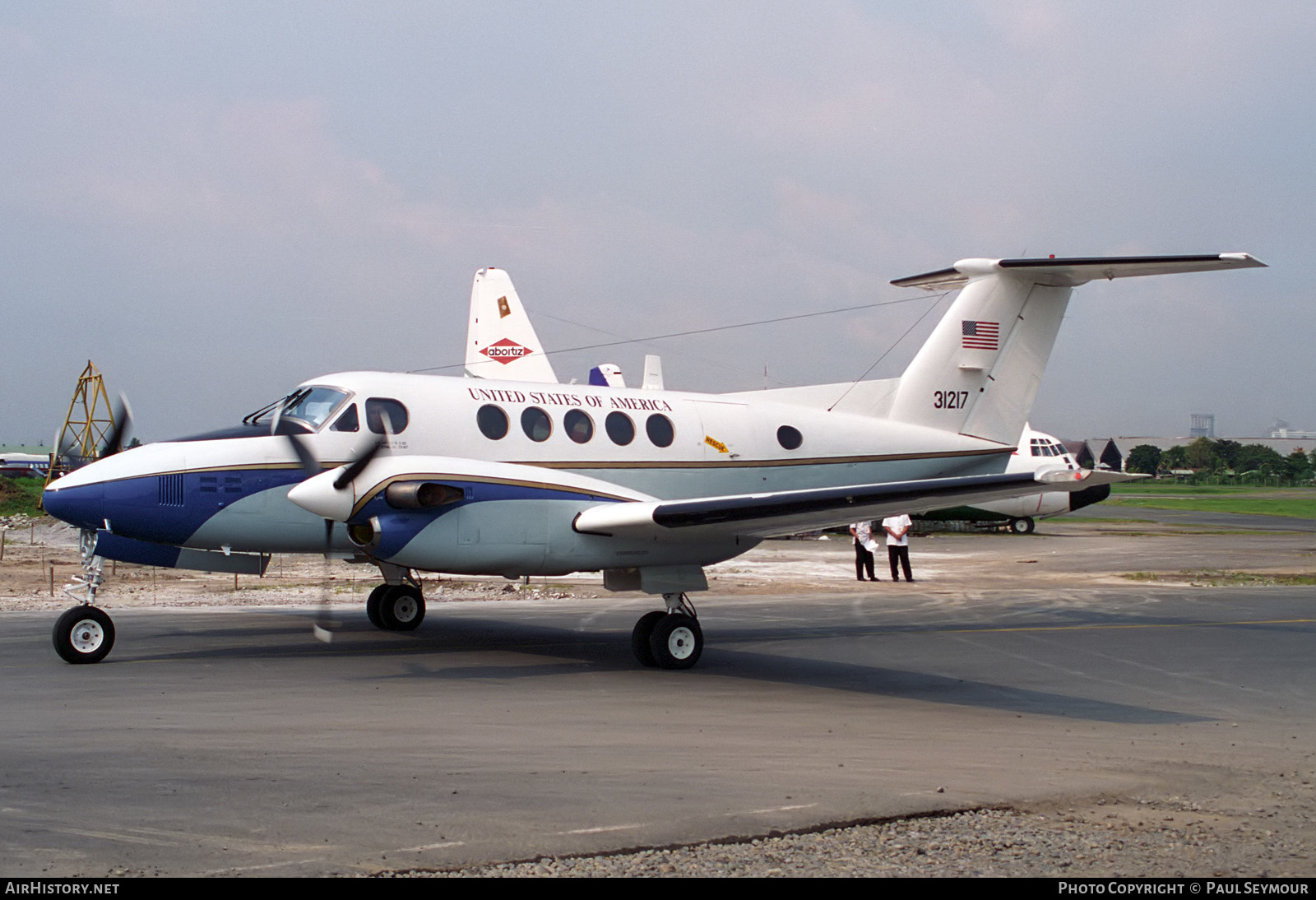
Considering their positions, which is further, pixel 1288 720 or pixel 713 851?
pixel 1288 720

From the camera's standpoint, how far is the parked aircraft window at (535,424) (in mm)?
12898

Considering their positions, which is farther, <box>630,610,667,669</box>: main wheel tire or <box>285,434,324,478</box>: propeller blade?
<box>630,610,667,669</box>: main wheel tire

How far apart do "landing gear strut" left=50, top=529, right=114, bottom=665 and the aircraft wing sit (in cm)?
510

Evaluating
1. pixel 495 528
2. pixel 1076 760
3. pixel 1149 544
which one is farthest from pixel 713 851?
pixel 1149 544

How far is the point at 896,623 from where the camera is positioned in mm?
16391

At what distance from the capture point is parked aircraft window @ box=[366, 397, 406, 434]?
12166 mm

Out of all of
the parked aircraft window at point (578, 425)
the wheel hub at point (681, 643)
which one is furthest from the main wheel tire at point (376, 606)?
the wheel hub at point (681, 643)

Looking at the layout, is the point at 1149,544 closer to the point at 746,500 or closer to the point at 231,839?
the point at 746,500

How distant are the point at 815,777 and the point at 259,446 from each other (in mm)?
7808

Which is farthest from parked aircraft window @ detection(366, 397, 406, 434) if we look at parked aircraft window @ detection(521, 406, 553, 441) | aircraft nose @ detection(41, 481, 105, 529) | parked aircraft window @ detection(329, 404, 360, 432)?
aircraft nose @ detection(41, 481, 105, 529)

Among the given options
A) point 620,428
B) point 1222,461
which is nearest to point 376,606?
point 620,428

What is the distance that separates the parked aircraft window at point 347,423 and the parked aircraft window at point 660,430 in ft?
11.7

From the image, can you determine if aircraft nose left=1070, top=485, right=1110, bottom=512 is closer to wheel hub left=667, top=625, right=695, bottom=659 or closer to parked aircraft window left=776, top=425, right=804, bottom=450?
parked aircraft window left=776, top=425, right=804, bottom=450

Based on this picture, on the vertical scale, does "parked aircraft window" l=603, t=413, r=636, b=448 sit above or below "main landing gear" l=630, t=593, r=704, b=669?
above
